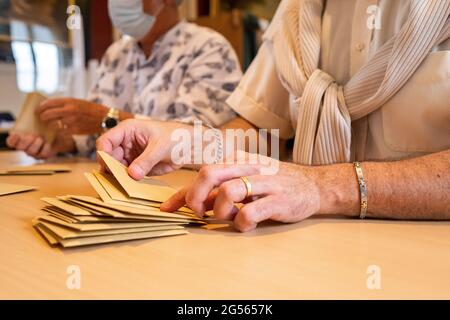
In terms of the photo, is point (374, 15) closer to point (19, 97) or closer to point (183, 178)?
point (183, 178)

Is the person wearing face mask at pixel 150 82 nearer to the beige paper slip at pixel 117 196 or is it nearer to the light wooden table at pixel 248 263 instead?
the beige paper slip at pixel 117 196

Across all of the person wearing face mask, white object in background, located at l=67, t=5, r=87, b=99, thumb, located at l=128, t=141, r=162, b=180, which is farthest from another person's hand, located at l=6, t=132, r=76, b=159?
white object in background, located at l=67, t=5, r=87, b=99

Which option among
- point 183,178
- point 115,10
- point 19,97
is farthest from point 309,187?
point 19,97

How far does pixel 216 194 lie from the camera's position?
1.94 ft

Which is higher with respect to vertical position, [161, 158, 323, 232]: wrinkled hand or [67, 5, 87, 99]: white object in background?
[67, 5, 87, 99]: white object in background

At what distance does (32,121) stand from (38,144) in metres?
0.08

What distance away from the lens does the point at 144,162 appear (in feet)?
2.27

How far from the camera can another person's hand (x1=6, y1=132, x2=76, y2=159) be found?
4.80ft

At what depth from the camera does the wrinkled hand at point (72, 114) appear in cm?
142

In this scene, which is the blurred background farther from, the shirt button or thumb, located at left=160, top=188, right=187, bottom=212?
thumb, located at left=160, top=188, right=187, bottom=212

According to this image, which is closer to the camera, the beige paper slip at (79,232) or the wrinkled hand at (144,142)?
the beige paper slip at (79,232)

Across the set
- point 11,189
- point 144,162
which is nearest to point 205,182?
point 144,162

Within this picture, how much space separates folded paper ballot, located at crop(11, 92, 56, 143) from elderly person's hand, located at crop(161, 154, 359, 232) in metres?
1.02

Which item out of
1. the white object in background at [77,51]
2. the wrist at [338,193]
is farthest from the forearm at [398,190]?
the white object in background at [77,51]
